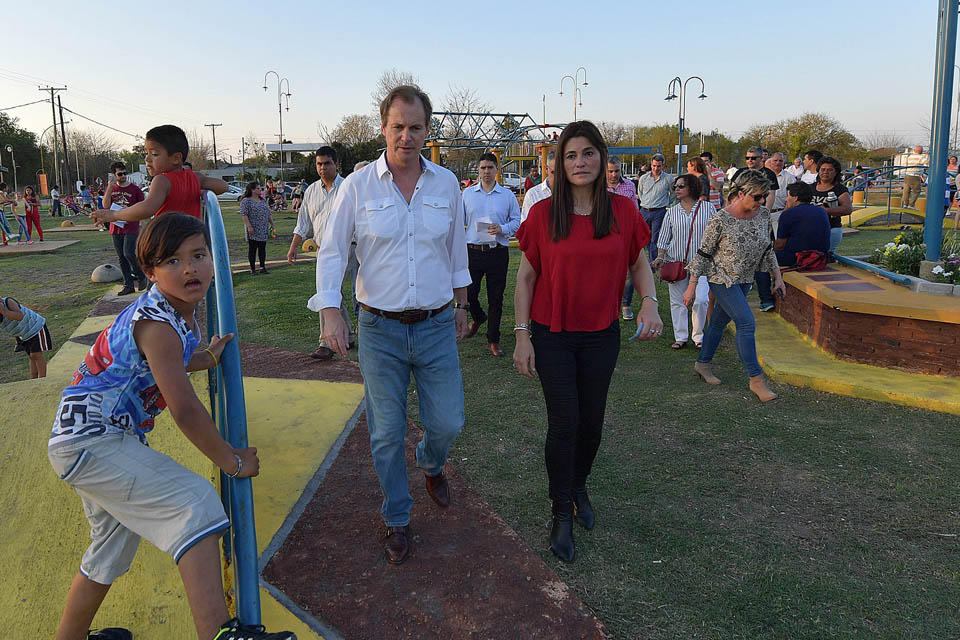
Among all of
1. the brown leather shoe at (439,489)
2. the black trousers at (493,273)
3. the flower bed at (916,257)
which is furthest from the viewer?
the black trousers at (493,273)

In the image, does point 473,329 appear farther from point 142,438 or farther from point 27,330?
point 142,438

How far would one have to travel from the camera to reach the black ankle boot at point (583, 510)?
332cm

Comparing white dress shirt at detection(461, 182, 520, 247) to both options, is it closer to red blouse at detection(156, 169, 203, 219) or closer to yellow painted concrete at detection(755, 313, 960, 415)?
yellow painted concrete at detection(755, 313, 960, 415)

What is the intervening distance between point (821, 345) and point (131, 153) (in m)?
106

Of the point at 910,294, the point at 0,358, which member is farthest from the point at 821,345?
the point at 0,358

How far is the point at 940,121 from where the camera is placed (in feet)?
21.0

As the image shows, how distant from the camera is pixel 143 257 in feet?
6.97

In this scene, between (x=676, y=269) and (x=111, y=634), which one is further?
(x=676, y=269)

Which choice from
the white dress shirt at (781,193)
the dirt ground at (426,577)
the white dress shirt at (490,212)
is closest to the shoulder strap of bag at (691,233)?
the white dress shirt at (490,212)

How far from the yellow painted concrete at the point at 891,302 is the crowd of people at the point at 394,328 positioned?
30.1 inches

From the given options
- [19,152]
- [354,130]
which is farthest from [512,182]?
[19,152]

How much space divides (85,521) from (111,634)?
820 millimetres

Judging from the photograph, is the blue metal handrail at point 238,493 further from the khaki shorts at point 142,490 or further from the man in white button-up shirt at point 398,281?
the man in white button-up shirt at point 398,281

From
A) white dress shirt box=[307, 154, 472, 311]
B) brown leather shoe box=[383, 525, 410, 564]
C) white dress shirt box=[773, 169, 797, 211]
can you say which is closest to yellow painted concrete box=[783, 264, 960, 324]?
white dress shirt box=[773, 169, 797, 211]
